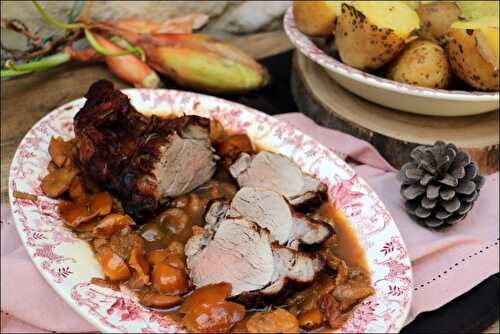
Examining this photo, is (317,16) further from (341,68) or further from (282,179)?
(282,179)

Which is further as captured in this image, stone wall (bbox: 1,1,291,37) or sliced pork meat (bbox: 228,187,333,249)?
stone wall (bbox: 1,1,291,37)

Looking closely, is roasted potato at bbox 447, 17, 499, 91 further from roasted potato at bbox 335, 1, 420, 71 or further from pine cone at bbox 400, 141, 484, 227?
pine cone at bbox 400, 141, 484, 227

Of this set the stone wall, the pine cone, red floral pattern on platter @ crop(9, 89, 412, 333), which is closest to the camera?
red floral pattern on platter @ crop(9, 89, 412, 333)

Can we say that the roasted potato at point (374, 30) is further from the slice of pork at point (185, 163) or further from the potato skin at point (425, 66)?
the slice of pork at point (185, 163)

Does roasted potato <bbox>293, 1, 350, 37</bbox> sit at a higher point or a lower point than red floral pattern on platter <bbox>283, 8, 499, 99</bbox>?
higher

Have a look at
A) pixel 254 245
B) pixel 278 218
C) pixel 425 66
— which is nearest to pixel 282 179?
pixel 278 218

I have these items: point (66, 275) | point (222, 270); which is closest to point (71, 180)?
point (66, 275)

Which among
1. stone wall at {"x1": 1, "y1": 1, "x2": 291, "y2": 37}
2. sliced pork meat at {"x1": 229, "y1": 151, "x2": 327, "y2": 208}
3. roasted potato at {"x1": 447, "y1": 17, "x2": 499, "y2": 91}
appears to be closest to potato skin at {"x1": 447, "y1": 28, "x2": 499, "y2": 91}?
roasted potato at {"x1": 447, "y1": 17, "x2": 499, "y2": 91}
